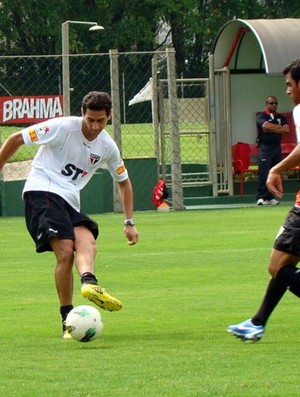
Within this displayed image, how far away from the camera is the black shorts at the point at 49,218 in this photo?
10039mm

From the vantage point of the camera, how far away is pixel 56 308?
38.0 feet

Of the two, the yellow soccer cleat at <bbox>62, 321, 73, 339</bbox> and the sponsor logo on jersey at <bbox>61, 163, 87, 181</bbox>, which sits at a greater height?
the sponsor logo on jersey at <bbox>61, 163, 87, 181</bbox>

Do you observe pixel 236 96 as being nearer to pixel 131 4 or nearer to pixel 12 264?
pixel 12 264

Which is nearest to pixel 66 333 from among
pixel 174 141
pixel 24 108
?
pixel 24 108

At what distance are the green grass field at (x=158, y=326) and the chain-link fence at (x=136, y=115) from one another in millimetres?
5454

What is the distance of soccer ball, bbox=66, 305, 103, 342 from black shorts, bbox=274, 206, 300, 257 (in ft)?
4.59

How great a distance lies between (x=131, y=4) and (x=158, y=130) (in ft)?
119

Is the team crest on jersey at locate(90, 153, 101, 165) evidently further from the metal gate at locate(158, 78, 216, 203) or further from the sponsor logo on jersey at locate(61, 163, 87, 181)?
the metal gate at locate(158, 78, 216, 203)

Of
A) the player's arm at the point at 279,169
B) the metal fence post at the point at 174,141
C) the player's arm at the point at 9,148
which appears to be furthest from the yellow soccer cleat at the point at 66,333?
the metal fence post at the point at 174,141

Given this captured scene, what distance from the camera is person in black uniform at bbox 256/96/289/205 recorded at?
25.0m

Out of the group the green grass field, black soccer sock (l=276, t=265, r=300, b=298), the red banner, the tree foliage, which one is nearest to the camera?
the green grass field

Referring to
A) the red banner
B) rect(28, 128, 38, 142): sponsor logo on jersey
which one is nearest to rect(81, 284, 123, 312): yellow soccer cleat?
rect(28, 128, 38, 142): sponsor logo on jersey

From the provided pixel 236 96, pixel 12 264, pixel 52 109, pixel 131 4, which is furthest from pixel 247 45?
pixel 131 4

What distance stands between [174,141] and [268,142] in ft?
6.45
